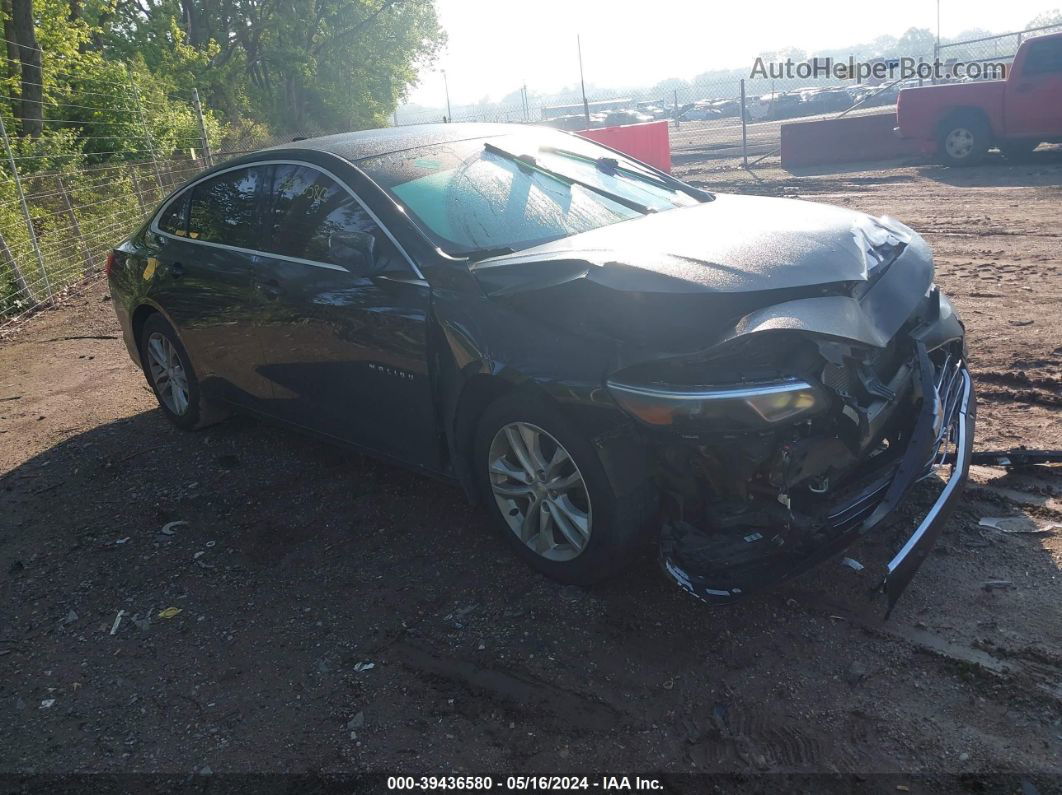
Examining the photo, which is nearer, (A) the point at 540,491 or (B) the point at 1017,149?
(A) the point at 540,491

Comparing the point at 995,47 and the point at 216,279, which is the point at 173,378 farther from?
the point at 995,47

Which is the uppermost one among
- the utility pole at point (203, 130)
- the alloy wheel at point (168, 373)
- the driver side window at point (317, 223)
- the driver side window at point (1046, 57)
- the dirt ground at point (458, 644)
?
the utility pole at point (203, 130)

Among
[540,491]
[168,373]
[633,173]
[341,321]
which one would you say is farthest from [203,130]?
[540,491]

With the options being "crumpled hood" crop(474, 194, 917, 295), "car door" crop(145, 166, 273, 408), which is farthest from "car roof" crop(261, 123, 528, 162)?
"crumpled hood" crop(474, 194, 917, 295)

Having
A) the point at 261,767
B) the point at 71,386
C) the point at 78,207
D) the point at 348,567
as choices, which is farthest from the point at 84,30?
the point at 261,767

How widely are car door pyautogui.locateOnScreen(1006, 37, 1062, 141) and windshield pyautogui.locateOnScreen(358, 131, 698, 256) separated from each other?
11921 mm

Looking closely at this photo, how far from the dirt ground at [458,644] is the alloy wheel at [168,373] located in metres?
0.69

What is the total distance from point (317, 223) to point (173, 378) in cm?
204

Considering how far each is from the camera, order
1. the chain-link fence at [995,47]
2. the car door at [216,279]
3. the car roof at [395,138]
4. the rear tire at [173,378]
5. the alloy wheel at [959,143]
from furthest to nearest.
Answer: the chain-link fence at [995,47], the alloy wheel at [959,143], the rear tire at [173,378], the car door at [216,279], the car roof at [395,138]

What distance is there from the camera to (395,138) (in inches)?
182

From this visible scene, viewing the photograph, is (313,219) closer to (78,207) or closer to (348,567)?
(348,567)

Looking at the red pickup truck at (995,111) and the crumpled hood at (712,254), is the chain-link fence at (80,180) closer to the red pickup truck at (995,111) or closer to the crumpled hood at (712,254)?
the crumpled hood at (712,254)

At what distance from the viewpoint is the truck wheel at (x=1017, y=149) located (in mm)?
14562

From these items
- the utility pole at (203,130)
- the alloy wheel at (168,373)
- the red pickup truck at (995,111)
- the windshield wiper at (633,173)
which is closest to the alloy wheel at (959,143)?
the red pickup truck at (995,111)
